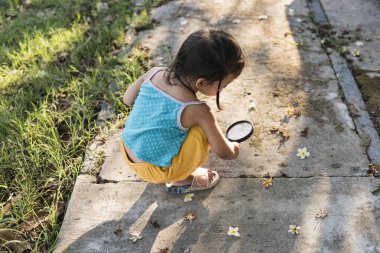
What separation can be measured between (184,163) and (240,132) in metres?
0.47

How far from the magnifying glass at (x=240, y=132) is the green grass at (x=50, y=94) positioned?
94cm

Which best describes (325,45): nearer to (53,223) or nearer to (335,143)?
(335,143)

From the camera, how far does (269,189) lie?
253 centimetres

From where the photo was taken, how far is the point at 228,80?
212cm

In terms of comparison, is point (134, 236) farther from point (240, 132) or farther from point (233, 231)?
point (240, 132)

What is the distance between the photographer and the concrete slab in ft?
7.36

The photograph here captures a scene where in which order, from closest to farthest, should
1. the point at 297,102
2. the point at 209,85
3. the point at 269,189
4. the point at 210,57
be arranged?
the point at 210,57, the point at 209,85, the point at 269,189, the point at 297,102

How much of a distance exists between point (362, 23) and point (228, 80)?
8.26ft

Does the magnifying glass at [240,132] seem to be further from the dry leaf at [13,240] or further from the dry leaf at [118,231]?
the dry leaf at [13,240]

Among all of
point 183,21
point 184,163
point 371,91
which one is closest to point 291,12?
point 183,21

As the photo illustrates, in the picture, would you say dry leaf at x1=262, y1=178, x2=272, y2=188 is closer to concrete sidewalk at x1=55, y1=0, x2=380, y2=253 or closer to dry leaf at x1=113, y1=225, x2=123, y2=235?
concrete sidewalk at x1=55, y1=0, x2=380, y2=253

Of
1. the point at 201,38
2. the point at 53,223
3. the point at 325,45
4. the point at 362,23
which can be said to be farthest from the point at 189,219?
the point at 362,23

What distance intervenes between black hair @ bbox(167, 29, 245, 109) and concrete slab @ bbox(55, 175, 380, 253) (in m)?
0.84

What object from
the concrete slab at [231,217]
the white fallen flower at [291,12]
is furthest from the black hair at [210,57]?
the white fallen flower at [291,12]
